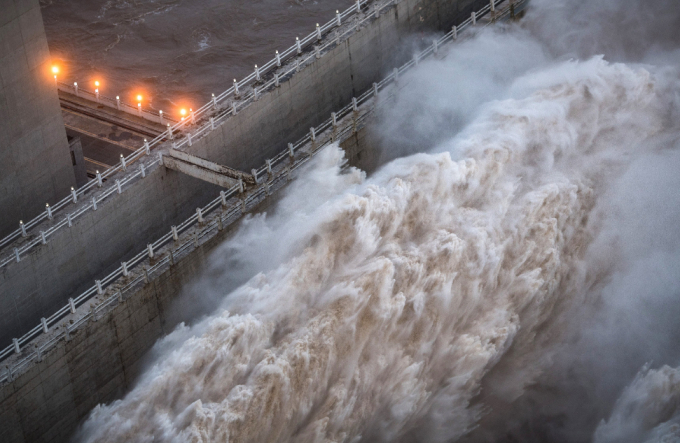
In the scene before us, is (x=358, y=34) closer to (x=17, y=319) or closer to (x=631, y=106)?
(x=631, y=106)

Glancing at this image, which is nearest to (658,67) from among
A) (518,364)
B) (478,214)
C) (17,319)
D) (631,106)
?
(631,106)

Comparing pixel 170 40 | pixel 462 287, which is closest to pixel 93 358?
pixel 462 287

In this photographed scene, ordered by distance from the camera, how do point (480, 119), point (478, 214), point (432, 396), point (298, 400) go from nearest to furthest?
point (298, 400) < point (432, 396) < point (478, 214) < point (480, 119)

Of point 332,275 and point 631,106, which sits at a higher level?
point 631,106

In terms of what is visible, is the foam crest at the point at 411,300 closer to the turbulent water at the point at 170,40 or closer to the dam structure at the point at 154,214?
the dam structure at the point at 154,214

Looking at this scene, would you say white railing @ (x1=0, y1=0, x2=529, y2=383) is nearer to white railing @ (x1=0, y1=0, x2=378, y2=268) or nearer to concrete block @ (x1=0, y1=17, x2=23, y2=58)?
white railing @ (x1=0, y1=0, x2=378, y2=268)

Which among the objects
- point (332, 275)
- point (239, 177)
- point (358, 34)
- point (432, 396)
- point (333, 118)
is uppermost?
point (358, 34)
